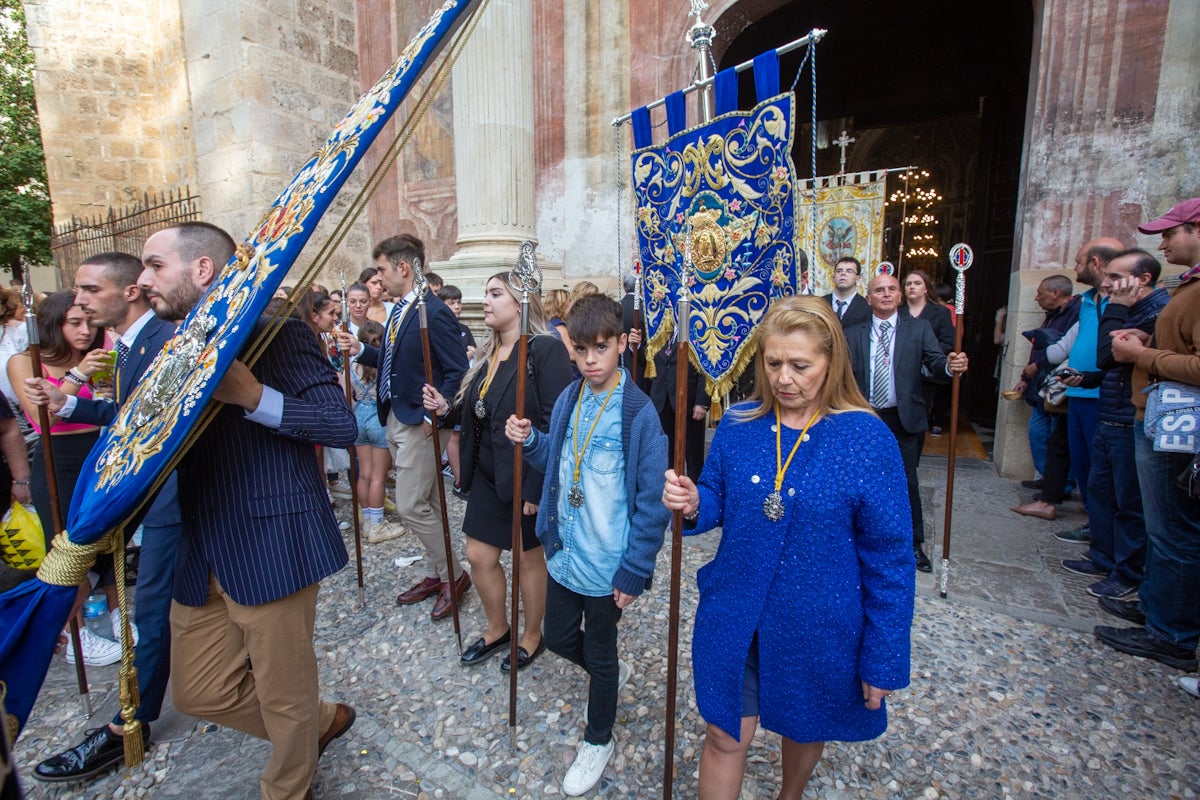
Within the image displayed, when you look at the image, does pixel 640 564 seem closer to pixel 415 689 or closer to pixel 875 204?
pixel 415 689

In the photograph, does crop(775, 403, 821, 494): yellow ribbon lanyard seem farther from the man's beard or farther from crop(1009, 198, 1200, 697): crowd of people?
crop(1009, 198, 1200, 697): crowd of people

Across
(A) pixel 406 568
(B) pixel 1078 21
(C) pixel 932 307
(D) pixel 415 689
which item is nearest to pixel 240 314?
(D) pixel 415 689

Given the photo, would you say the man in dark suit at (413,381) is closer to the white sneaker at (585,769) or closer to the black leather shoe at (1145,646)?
the white sneaker at (585,769)

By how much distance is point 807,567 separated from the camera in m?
1.71

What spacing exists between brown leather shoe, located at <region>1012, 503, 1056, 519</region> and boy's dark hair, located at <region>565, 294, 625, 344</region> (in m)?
4.48

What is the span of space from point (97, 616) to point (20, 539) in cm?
147

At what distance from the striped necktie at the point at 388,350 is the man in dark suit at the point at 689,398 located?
6.31 ft

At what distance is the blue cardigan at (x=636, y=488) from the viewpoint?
7.04 ft

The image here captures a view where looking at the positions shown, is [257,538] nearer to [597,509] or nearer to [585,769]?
[597,509]

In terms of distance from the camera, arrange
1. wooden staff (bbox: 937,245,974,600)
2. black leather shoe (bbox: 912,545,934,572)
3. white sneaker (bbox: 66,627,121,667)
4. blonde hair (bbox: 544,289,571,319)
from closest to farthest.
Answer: white sneaker (bbox: 66,627,121,667)
wooden staff (bbox: 937,245,974,600)
black leather shoe (bbox: 912,545,934,572)
blonde hair (bbox: 544,289,571,319)

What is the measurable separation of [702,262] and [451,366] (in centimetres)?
172

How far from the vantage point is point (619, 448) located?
91.2 inches

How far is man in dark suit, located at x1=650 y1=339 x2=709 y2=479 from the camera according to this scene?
4.73m

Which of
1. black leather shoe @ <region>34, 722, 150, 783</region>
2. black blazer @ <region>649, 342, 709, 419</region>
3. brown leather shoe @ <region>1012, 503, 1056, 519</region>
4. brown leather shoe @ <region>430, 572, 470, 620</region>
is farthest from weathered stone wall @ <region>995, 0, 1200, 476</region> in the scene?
black leather shoe @ <region>34, 722, 150, 783</region>
